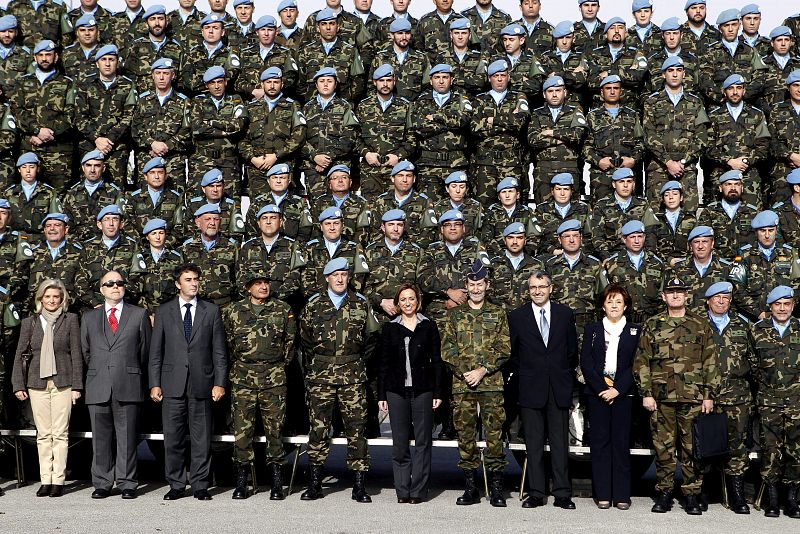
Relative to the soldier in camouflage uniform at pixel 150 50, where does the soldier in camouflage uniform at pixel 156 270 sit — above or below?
below

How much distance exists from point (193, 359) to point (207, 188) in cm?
252

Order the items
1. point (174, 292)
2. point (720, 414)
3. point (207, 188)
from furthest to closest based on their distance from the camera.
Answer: point (207, 188), point (174, 292), point (720, 414)

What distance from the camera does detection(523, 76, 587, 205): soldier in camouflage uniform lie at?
12.5 meters

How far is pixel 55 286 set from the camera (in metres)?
10.2

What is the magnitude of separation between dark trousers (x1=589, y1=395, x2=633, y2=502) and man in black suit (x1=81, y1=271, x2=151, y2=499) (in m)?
3.95

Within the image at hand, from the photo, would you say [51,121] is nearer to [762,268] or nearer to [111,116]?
[111,116]

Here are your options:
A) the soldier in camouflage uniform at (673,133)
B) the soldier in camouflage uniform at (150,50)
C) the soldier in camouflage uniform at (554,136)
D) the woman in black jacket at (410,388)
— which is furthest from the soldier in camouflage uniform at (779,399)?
the soldier in camouflage uniform at (150,50)

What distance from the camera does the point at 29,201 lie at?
1238 cm

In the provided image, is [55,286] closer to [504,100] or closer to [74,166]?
[74,166]

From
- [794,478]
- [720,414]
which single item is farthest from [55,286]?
[794,478]

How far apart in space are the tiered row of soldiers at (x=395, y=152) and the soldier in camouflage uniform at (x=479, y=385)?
84cm

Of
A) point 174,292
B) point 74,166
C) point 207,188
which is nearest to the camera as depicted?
point 174,292

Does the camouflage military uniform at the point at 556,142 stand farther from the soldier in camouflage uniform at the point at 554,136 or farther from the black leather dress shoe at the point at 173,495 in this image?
the black leather dress shoe at the point at 173,495

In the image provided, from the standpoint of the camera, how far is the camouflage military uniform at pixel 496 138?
12625mm
